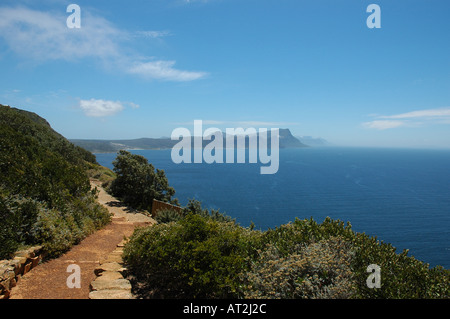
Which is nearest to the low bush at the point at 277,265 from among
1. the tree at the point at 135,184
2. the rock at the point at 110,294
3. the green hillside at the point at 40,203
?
the rock at the point at 110,294

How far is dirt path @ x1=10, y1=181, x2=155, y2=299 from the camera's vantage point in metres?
5.87

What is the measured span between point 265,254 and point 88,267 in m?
5.22

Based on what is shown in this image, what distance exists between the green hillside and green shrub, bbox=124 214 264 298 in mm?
2813

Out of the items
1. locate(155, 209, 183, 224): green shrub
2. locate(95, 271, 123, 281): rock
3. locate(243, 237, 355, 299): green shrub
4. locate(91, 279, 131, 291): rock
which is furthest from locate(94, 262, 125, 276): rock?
locate(155, 209, 183, 224): green shrub

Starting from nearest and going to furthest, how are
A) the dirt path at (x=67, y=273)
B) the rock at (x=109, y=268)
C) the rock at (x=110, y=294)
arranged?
1. the rock at (x=110, y=294)
2. the dirt path at (x=67, y=273)
3. the rock at (x=109, y=268)

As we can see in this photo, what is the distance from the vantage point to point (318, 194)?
65.9 metres

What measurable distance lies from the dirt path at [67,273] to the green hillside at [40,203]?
40cm

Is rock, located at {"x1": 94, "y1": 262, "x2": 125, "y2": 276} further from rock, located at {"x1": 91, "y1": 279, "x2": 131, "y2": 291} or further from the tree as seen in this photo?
the tree

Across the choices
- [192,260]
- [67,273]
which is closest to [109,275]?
[67,273]

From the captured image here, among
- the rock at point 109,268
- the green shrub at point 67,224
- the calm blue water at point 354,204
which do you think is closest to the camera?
the rock at point 109,268

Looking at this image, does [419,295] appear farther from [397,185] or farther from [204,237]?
[397,185]

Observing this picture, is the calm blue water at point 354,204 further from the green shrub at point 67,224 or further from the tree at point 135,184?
the green shrub at point 67,224

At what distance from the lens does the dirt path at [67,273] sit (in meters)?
5.87
